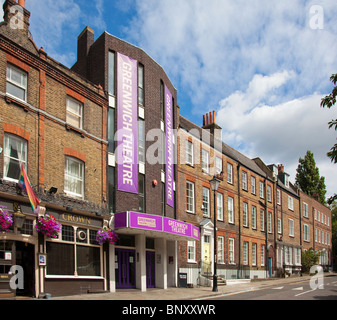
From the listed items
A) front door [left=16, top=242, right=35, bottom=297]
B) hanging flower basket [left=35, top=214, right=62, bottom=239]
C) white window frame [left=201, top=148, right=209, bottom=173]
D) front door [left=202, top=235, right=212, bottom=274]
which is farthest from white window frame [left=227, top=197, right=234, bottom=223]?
front door [left=16, top=242, right=35, bottom=297]

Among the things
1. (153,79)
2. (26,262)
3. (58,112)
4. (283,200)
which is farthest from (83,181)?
(283,200)

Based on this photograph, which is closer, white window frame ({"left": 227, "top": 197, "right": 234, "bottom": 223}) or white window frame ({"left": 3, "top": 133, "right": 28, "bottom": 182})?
white window frame ({"left": 3, "top": 133, "right": 28, "bottom": 182})

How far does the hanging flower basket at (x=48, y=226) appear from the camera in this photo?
15.0 metres

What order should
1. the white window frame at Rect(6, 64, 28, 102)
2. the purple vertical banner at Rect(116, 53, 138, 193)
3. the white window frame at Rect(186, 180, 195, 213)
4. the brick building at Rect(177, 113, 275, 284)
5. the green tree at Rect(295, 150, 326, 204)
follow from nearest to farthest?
the white window frame at Rect(6, 64, 28, 102)
the purple vertical banner at Rect(116, 53, 138, 193)
the brick building at Rect(177, 113, 275, 284)
the white window frame at Rect(186, 180, 195, 213)
the green tree at Rect(295, 150, 326, 204)

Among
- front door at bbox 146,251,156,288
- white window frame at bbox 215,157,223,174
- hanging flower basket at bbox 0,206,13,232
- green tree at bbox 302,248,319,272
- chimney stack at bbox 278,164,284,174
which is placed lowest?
green tree at bbox 302,248,319,272

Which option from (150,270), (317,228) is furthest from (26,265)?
(317,228)

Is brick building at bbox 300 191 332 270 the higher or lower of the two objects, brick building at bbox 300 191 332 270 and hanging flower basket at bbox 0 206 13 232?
the lower

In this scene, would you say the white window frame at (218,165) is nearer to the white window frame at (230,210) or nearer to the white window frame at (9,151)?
the white window frame at (230,210)

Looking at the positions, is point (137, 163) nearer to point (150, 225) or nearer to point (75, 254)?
point (150, 225)

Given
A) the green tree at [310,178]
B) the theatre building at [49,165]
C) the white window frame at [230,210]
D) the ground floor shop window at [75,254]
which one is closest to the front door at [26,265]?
the theatre building at [49,165]

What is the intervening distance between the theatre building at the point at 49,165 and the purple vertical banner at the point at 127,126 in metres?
1.12

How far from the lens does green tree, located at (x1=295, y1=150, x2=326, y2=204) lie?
6394cm

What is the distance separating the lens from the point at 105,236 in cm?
1820

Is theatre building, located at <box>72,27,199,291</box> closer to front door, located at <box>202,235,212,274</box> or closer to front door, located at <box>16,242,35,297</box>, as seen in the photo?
front door, located at <box>202,235,212,274</box>
